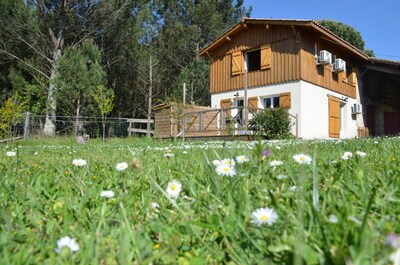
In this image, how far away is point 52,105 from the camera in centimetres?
1822

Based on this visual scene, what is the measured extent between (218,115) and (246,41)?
4.15 m

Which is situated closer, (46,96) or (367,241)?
(367,241)

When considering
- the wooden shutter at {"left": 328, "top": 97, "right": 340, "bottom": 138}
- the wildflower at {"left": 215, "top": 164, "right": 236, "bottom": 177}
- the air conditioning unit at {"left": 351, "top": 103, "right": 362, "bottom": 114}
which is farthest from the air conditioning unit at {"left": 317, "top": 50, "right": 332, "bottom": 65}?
the wildflower at {"left": 215, "top": 164, "right": 236, "bottom": 177}

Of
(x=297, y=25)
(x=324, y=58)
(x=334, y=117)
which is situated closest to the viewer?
(x=297, y=25)

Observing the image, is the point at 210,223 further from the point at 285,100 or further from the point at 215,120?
the point at 215,120

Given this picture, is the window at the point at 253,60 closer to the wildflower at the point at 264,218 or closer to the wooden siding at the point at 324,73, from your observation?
the wooden siding at the point at 324,73

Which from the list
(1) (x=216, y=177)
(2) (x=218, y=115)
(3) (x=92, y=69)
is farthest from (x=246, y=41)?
(1) (x=216, y=177)

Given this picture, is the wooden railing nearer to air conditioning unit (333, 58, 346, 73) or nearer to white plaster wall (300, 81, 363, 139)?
white plaster wall (300, 81, 363, 139)

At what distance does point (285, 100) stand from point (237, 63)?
11.1 feet

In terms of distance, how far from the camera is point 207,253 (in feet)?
3.52

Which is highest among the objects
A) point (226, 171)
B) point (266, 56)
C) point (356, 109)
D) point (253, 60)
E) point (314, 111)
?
point (253, 60)

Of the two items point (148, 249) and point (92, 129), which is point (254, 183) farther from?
point (92, 129)

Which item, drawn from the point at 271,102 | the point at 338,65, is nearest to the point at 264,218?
the point at 271,102

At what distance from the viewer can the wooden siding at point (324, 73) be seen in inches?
619
